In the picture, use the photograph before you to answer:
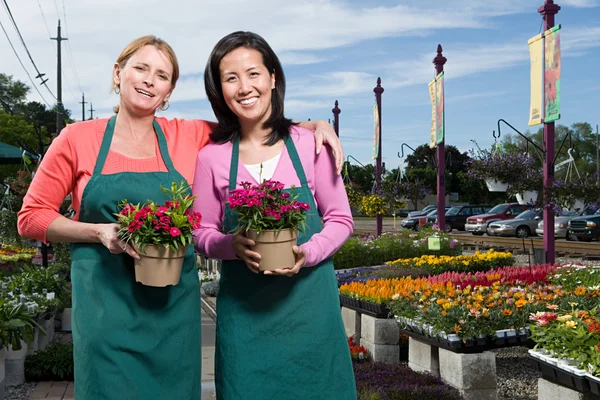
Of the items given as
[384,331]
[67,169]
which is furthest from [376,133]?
[67,169]

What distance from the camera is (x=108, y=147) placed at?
2.71 m

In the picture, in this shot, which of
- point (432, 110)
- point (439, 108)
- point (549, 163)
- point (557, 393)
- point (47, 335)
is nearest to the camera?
point (557, 393)

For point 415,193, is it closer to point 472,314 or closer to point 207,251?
point 472,314

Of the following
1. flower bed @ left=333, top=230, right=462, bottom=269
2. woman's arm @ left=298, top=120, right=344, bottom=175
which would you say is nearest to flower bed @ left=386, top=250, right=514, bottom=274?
flower bed @ left=333, top=230, right=462, bottom=269

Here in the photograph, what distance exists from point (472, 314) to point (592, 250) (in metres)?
15.6

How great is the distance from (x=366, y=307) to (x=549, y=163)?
28.8 ft

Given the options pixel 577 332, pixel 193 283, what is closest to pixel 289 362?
pixel 193 283

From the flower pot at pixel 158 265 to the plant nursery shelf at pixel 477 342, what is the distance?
148 inches

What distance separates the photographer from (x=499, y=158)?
648 inches

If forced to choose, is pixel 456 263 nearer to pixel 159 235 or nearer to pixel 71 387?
pixel 71 387

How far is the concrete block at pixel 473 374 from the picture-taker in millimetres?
5684

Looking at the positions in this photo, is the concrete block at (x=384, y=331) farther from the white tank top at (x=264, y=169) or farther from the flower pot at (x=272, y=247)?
the flower pot at (x=272, y=247)

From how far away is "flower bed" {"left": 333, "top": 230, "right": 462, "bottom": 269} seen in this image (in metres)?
14.8

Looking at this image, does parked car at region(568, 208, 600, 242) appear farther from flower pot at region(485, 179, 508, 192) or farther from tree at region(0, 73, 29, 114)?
tree at region(0, 73, 29, 114)
